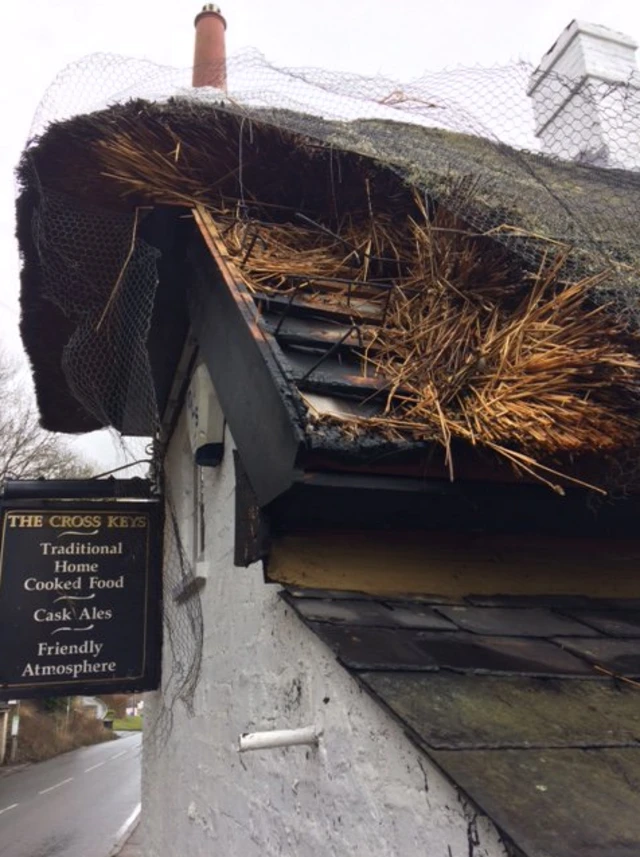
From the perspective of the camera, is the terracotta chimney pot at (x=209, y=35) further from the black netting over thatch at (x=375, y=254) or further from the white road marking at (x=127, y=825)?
the white road marking at (x=127, y=825)

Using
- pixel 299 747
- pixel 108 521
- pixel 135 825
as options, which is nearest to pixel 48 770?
pixel 135 825

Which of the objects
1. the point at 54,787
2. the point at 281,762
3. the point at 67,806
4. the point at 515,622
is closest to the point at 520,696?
the point at 515,622

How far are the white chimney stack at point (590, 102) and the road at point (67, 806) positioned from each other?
10799 mm

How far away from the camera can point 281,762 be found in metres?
2.15

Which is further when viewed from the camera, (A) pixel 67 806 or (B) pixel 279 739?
(A) pixel 67 806

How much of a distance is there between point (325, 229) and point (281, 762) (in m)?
1.66

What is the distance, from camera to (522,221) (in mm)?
2695

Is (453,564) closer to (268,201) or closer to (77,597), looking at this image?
(268,201)

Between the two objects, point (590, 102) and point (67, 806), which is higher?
point (590, 102)

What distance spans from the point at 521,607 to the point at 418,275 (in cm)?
112

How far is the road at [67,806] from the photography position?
11477 mm

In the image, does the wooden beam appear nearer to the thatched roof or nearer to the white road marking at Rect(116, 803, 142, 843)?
the thatched roof

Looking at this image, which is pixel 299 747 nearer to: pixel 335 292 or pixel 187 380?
pixel 335 292

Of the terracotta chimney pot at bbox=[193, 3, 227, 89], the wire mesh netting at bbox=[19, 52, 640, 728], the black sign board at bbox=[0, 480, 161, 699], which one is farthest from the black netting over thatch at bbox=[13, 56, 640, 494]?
the terracotta chimney pot at bbox=[193, 3, 227, 89]
